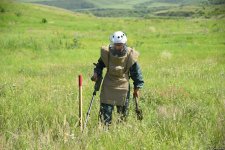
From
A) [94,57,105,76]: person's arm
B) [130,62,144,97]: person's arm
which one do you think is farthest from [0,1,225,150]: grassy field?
[94,57,105,76]: person's arm

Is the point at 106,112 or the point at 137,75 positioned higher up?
the point at 137,75

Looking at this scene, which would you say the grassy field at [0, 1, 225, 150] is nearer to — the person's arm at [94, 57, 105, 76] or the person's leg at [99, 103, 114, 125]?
the person's leg at [99, 103, 114, 125]

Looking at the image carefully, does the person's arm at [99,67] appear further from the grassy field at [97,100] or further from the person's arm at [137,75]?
the grassy field at [97,100]

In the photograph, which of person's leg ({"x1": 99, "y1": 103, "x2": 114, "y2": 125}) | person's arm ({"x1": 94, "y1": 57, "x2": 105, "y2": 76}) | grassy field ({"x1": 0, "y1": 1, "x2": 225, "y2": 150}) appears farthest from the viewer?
person's arm ({"x1": 94, "y1": 57, "x2": 105, "y2": 76})

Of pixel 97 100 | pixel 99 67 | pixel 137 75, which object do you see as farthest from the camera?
pixel 97 100

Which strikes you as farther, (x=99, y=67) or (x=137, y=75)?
(x=99, y=67)

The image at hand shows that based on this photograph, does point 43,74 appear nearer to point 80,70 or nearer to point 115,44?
point 80,70

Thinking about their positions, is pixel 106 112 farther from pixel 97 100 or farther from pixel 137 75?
pixel 97 100

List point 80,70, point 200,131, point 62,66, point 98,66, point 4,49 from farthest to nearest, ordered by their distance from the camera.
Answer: point 4,49 < point 62,66 < point 80,70 < point 98,66 < point 200,131

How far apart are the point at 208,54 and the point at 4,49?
10.5 m

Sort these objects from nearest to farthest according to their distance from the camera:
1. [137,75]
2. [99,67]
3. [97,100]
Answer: [137,75]
[99,67]
[97,100]

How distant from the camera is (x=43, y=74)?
17391 mm

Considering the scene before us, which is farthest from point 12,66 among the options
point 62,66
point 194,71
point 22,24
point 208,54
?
point 22,24

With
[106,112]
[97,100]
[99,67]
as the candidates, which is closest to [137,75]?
[99,67]
